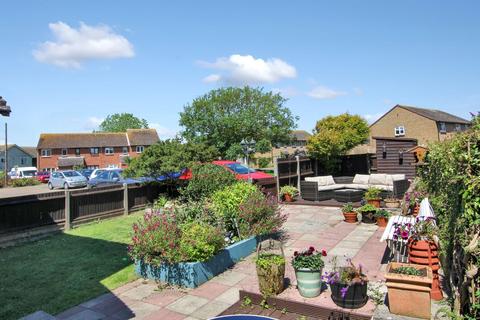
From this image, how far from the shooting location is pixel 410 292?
4.83 metres

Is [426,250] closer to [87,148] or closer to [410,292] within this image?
[410,292]

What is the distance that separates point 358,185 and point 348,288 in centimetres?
1247

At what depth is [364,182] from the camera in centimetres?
1739

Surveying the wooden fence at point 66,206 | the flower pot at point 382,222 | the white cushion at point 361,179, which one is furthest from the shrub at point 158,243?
the white cushion at point 361,179

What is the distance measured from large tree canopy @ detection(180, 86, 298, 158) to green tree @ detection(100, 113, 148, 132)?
61043 millimetres

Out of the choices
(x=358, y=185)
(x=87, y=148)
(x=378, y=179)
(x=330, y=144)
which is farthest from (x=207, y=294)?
(x=87, y=148)

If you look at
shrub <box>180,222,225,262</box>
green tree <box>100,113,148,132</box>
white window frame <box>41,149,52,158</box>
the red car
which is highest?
green tree <box>100,113,148,132</box>

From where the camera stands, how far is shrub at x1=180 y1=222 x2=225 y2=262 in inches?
267

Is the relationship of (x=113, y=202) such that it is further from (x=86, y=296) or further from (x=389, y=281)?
(x=389, y=281)

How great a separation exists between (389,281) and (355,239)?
4.90 metres

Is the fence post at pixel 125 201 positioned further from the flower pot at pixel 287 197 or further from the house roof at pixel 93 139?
the house roof at pixel 93 139

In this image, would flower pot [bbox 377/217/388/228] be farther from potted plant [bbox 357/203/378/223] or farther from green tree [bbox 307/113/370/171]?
green tree [bbox 307/113/370/171]

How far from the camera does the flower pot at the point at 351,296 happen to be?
5.32 metres

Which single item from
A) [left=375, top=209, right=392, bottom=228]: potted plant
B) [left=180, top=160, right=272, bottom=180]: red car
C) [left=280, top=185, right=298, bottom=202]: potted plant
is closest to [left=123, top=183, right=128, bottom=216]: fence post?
[left=180, top=160, right=272, bottom=180]: red car
